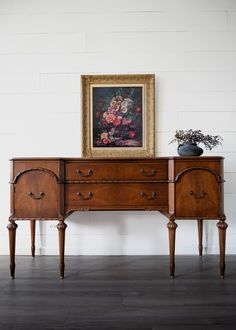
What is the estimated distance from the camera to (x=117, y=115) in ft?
11.1

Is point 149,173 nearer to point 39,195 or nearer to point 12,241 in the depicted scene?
point 39,195

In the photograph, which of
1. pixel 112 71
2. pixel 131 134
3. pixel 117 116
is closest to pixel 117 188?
pixel 131 134

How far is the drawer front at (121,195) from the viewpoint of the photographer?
2742 millimetres

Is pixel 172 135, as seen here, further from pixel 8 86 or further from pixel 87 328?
pixel 87 328

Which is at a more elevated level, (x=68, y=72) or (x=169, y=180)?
(x=68, y=72)

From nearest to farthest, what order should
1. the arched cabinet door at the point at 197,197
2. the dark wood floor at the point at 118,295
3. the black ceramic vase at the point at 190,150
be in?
the dark wood floor at the point at 118,295 → the arched cabinet door at the point at 197,197 → the black ceramic vase at the point at 190,150

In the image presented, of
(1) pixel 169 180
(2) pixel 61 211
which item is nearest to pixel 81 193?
(2) pixel 61 211

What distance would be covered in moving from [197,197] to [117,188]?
0.65 meters

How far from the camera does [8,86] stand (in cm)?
343

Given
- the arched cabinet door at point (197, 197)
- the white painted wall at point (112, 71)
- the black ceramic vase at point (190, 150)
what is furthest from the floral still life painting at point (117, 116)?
the arched cabinet door at point (197, 197)

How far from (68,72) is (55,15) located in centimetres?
60

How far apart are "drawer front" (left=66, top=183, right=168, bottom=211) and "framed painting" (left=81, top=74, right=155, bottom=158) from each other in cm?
69

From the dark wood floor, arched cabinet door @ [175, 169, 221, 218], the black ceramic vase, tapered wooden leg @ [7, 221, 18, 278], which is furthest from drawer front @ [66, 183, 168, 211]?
the dark wood floor

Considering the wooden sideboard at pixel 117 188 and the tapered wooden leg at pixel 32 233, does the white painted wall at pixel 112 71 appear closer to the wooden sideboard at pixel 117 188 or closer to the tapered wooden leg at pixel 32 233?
the tapered wooden leg at pixel 32 233
